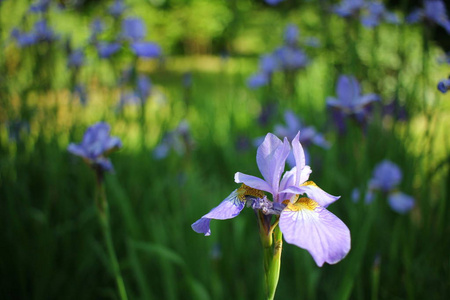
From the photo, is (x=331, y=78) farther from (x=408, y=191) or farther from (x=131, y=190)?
(x=131, y=190)

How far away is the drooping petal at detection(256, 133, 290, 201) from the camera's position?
0.79 m

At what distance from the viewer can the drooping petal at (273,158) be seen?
79 cm

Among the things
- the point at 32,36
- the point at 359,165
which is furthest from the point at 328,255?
the point at 32,36

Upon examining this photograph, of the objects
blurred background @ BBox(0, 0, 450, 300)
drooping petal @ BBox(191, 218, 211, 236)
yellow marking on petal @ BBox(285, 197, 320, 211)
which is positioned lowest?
blurred background @ BBox(0, 0, 450, 300)

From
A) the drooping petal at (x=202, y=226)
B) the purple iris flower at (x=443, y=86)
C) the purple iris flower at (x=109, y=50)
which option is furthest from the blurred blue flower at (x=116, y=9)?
the drooping petal at (x=202, y=226)

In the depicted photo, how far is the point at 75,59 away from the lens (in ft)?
8.84

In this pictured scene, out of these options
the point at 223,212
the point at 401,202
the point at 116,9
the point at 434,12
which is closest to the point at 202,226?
the point at 223,212

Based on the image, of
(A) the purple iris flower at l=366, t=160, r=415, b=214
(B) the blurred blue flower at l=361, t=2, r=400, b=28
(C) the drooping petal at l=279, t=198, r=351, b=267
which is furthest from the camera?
(B) the blurred blue flower at l=361, t=2, r=400, b=28

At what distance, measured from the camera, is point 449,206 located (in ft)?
5.62

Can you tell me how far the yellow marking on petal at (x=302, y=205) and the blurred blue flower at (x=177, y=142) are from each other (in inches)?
64.7

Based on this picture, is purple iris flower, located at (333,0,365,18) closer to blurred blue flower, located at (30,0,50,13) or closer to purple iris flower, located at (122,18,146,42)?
purple iris flower, located at (122,18,146,42)

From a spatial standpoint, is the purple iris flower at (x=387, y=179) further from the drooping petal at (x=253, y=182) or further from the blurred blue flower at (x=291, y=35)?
the blurred blue flower at (x=291, y=35)

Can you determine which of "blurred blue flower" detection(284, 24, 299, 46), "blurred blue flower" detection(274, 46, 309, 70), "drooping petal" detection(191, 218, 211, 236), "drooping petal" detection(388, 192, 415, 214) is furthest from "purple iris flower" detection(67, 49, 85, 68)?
"drooping petal" detection(191, 218, 211, 236)

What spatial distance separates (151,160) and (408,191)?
1.62 meters
